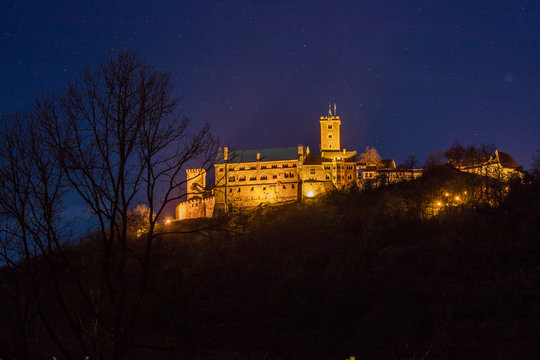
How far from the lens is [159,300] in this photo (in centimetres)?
3447

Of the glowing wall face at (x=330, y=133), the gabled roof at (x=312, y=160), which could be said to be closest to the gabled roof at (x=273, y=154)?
the gabled roof at (x=312, y=160)

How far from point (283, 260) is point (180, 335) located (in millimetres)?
17711

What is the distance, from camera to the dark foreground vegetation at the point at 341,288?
21812 mm

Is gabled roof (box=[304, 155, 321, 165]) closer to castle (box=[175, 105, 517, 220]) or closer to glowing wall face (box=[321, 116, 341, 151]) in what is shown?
castle (box=[175, 105, 517, 220])

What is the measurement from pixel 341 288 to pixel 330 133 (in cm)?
4557

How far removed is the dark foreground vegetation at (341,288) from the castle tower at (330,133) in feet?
72.4

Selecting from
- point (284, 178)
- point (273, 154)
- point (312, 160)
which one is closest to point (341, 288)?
point (284, 178)

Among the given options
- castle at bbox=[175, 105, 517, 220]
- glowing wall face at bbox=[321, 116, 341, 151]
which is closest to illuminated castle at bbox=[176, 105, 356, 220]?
castle at bbox=[175, 105, 517, 220]

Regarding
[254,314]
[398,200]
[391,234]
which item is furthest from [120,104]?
[398,200]

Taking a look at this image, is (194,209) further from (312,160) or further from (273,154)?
(312,160)

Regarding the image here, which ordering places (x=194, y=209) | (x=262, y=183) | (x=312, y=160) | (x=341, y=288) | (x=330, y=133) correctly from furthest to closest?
(x=330, y=133) → (x=312, y=160) → (x=262, y=183) → (x=194, y=209) → (x=341, y=288)

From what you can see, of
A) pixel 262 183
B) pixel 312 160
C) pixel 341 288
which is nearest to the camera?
pixel 341 288

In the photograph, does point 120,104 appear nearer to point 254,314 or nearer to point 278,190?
point 254,314

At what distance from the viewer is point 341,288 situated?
39.9m
